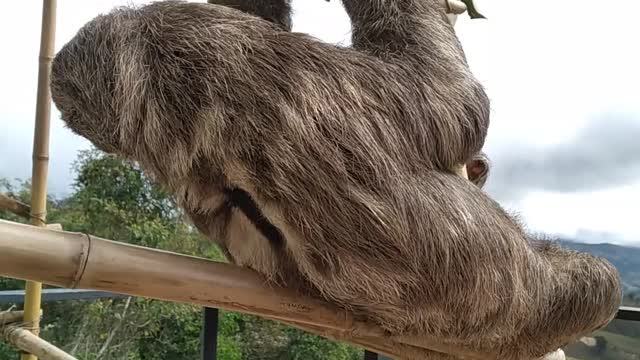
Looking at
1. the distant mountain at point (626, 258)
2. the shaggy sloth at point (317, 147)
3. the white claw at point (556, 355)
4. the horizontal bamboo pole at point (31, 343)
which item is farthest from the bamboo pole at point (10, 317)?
the distant mountain at point (626, 258)

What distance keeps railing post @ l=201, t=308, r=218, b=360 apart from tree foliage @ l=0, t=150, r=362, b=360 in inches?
46.9

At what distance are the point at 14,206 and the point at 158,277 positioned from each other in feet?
2.84

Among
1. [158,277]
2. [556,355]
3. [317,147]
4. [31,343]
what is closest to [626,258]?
[556,355]

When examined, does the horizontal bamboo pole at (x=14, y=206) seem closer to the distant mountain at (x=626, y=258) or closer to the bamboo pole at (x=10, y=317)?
the bamboo pole at (x=10, y=317)

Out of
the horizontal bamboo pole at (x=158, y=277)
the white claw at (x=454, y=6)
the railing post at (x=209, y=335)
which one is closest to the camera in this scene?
the horizontal bamboo pole at (x=158, y=277)

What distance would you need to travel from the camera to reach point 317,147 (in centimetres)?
82

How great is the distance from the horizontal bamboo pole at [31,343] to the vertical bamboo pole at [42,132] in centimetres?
7

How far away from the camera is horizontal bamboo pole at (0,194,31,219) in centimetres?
145

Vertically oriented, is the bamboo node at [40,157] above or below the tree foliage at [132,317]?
above

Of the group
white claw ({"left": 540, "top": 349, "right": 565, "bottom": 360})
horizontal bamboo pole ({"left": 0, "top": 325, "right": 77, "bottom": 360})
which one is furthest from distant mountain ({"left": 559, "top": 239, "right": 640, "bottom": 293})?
horizontal bamboo pole ({"left": 0, "top": 325, "right": 77, "bottom": 360})

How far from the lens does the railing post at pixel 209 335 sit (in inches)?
66.0

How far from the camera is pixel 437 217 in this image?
890mm

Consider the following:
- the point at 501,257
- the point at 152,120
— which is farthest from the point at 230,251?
the point at 501,257

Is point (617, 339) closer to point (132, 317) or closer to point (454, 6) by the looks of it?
point (454, 6)
